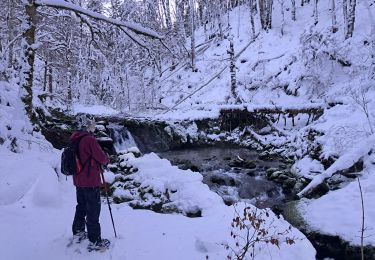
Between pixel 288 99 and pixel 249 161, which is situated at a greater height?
pixel 288 99

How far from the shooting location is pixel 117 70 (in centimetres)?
3106

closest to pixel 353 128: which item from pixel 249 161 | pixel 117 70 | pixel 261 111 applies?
pixel 249 161

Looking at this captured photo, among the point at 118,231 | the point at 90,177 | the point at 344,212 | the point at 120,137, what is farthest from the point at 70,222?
the point at 120,137

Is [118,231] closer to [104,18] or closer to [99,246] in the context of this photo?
[99,246]

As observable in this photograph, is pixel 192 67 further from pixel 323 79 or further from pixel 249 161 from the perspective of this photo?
pixel 249 161

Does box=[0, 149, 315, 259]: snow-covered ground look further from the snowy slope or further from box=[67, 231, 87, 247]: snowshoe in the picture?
the snowy slope

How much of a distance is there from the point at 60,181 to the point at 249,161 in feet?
26.7

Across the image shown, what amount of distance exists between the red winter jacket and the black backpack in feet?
0.14

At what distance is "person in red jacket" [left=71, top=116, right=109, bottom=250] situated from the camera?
16.4 ft

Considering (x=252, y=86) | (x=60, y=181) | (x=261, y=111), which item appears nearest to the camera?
(x=60, y=181)

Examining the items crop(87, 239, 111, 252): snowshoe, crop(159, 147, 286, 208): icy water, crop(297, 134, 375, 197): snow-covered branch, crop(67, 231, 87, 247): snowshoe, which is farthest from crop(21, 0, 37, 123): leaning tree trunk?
crop(297, 134, 375, 197): snow-covered branch

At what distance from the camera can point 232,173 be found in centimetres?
1337

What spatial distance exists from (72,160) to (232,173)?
29.4 feet

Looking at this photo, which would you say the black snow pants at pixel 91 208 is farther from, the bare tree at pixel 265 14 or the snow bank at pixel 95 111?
the bare tree at pixel 265 14
